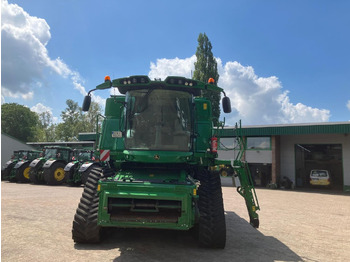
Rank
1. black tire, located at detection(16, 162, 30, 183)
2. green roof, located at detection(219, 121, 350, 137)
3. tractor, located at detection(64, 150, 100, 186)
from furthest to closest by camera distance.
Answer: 1. green roof, located at detection(219, 121, 350, 137)
2. black tire, located at detection(16, 162, 30, 183)
3. tractor, located at detection(64, 150, 100, 186)

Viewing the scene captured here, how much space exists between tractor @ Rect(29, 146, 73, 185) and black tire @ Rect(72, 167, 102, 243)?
13.2 meters

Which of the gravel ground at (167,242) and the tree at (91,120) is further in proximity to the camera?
the tree at (91,120)

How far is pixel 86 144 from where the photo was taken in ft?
91.5

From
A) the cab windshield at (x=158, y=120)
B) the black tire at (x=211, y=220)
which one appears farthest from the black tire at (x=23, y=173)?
the black tire at (x=211, y=220)

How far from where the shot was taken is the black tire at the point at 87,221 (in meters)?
4.82

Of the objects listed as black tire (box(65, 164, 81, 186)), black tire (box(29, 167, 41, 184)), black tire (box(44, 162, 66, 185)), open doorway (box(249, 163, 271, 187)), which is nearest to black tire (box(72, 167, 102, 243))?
black tire (box(65, 164, 81, 186))

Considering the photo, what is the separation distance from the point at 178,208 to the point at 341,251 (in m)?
3.35

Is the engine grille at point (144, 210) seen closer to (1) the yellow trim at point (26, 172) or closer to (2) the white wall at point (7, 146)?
(1) the yellow trim at point (26, 172)

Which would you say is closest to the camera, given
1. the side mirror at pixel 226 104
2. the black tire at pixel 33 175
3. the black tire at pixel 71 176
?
the side mirror at pixel 226 104

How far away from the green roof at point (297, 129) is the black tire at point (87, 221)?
16.6 m

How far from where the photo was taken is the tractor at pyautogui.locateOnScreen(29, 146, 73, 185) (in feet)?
55.6

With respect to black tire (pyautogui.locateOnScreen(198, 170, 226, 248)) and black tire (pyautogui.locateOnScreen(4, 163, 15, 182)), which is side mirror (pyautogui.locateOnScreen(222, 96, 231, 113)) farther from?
black tire (pyautogui.locateOnScreen(4, 163, 15, 182))

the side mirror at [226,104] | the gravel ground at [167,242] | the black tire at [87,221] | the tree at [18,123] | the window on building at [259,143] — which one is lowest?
the gravel ground at [167,242]

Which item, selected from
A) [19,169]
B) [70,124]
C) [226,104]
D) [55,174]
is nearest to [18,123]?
[70,124]
